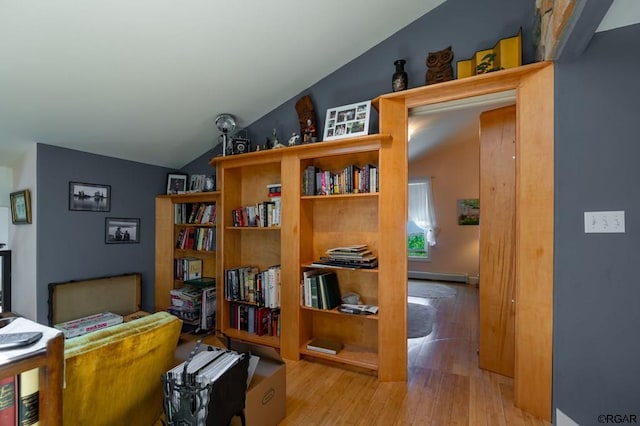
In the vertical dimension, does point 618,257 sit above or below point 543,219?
below

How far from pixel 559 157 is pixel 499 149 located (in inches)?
24.1

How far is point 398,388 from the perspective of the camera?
6.63 feet

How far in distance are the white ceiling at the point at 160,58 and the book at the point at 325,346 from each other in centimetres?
230

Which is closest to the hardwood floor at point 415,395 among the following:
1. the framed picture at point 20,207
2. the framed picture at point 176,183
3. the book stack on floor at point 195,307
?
the book stack on floor at point 195,307

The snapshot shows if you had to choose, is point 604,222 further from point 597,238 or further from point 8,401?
point 8,401

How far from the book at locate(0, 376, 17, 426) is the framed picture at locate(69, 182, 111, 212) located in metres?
2.71

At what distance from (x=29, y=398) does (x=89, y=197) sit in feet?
9.11

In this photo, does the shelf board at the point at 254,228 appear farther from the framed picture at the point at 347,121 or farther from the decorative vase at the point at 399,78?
the decorative vase at the point at 399,78

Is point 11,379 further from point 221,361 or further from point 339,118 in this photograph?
point 339,118

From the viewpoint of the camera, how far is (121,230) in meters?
3.24

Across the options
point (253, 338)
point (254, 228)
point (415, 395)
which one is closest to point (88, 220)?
point (254, 228)

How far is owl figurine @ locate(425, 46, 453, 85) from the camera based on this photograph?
6.75 feet

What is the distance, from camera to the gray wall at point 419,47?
1.98 meters

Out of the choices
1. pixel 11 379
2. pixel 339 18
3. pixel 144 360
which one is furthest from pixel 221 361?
pixel 339 18
